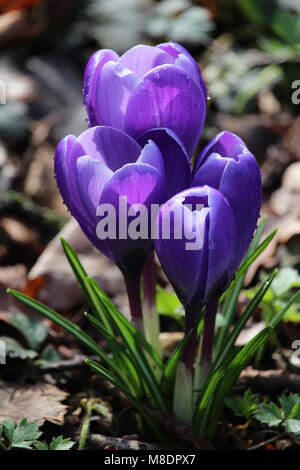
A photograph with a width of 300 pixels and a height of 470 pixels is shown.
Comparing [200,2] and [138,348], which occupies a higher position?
[200,2]

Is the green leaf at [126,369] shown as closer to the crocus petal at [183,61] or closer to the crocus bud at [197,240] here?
the crocus bud at [197,240]

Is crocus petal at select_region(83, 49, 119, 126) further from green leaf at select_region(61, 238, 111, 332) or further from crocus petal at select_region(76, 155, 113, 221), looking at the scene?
green leaf at select_region(61, 238, 111, 332)

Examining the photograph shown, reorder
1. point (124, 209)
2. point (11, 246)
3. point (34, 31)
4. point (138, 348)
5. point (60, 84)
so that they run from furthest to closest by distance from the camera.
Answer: point (34, 31)
point (60, 84)
point (11, 246)
point (138, 348)
point (124, 209)

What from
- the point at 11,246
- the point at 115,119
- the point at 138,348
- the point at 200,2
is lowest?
the point at 11,246

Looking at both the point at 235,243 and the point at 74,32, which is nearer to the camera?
the point at 235,243

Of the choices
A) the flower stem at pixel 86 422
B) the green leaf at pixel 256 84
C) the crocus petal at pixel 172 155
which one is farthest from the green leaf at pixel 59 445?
the green leaf at pixel 256 84

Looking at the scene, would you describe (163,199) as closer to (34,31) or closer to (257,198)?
(257,198)

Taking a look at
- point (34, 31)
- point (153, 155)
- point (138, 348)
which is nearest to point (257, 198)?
point (153, 155)

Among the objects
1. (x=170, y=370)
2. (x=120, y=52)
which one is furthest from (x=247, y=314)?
(x=120, y=52)
